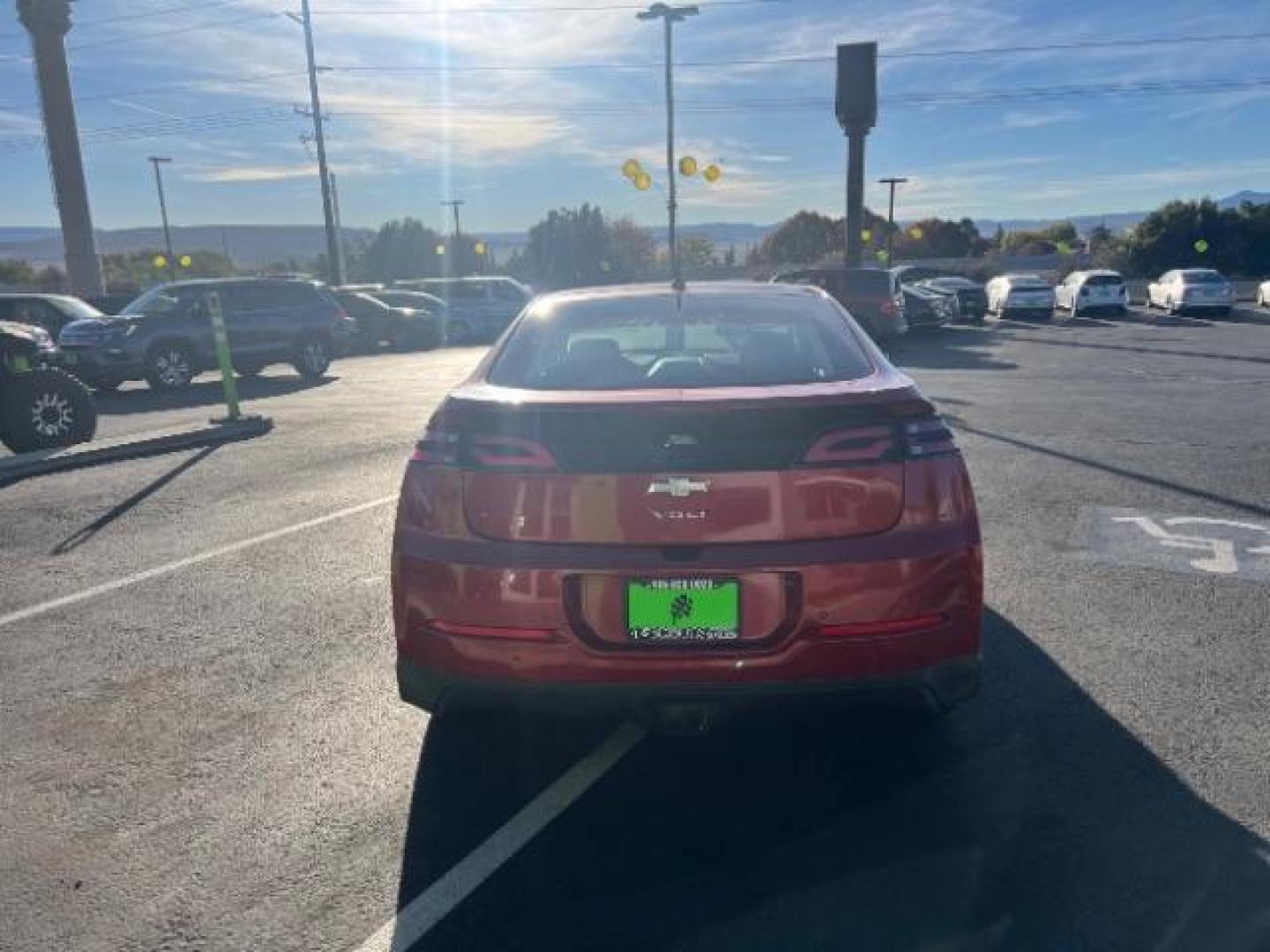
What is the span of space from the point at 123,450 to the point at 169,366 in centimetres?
703

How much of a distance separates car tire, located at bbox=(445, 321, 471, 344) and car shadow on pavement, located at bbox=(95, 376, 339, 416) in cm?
972

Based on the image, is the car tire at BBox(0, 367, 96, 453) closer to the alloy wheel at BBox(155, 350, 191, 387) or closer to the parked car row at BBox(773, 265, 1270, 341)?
Answer: the alloy wheel at BBox(155, 350, 191, 387)

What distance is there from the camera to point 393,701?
12.5 ft

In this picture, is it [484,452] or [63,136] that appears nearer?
[484,452]

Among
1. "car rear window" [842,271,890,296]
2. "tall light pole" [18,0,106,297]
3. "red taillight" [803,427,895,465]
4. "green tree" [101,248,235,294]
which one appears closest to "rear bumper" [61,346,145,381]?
"car rear window" [842,271,890,296]

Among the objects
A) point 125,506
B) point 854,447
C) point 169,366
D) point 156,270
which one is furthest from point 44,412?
point 156,270

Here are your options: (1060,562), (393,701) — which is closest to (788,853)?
(393,701)

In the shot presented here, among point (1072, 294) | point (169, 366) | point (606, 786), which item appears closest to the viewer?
point (606, 786)

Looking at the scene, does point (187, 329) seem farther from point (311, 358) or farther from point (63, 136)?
point (63, 136)

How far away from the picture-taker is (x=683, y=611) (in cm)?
270

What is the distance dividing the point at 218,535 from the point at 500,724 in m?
3.59

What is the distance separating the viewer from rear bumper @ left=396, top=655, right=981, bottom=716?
2725 mm

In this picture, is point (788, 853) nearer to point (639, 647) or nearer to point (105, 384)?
point (639, 647)

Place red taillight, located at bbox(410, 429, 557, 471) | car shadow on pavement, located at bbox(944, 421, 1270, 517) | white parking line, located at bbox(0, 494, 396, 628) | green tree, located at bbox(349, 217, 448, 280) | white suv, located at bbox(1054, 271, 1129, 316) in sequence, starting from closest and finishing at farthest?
red taillight, located at bbox(410, 429, 557, 471), white parking line, located at bbox(0, 494, 396, 628), car shadow on pavement, located at bbox(944, 421, 1270, 517), white suv, located at bbox(1054, 271, 1129, 316), green tree, located at bbox(349, 217, 448, 280)
